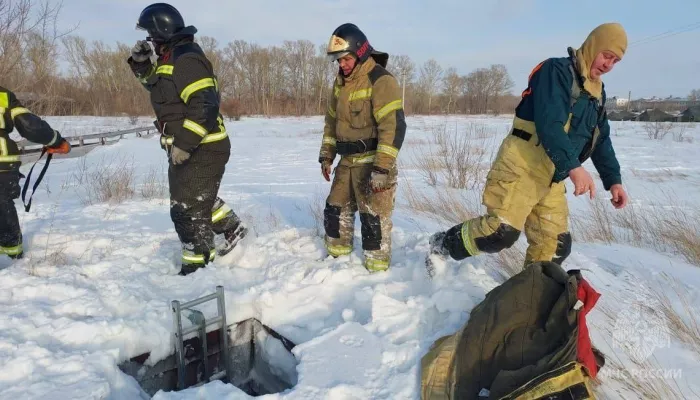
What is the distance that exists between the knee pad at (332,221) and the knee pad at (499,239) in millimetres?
1202

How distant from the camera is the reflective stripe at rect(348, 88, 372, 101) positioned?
323cm

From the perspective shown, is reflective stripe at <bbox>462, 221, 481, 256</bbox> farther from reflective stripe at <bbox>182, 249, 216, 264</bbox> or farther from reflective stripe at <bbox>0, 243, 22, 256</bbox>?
reflective stripe at <bbox>0, 243, 22, 256</bbox>

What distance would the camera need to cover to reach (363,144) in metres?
3.34

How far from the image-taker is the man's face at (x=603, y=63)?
2414 millimetres

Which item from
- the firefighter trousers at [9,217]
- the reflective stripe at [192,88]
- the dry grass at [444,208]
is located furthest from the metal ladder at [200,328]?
the dry grass at [444,208]

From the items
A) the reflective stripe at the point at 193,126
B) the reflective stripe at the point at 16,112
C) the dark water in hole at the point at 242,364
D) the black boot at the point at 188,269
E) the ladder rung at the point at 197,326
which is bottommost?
the dark water in hole at the point at 242,364

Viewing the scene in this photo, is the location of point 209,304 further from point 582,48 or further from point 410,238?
point 582,48

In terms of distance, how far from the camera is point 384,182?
3.16 m

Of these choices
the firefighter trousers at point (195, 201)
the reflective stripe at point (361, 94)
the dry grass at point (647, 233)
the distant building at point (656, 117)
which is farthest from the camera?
the distant building at point (656, 117)

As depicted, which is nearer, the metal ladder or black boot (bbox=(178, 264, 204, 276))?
the metal ladder

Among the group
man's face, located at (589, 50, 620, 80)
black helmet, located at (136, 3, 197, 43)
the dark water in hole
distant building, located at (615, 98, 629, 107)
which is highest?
distant building, located at (615, 98, 629, 107)

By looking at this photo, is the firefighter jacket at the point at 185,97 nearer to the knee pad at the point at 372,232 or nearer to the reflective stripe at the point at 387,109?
the reflective stripe at the point at 387,109

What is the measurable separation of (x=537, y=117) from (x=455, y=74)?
66.3 metres

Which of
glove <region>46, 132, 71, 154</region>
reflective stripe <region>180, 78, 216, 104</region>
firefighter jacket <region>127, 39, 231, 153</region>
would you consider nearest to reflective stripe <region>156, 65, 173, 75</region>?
firefighter jacket <region>127, 39, 231, 153</region>
